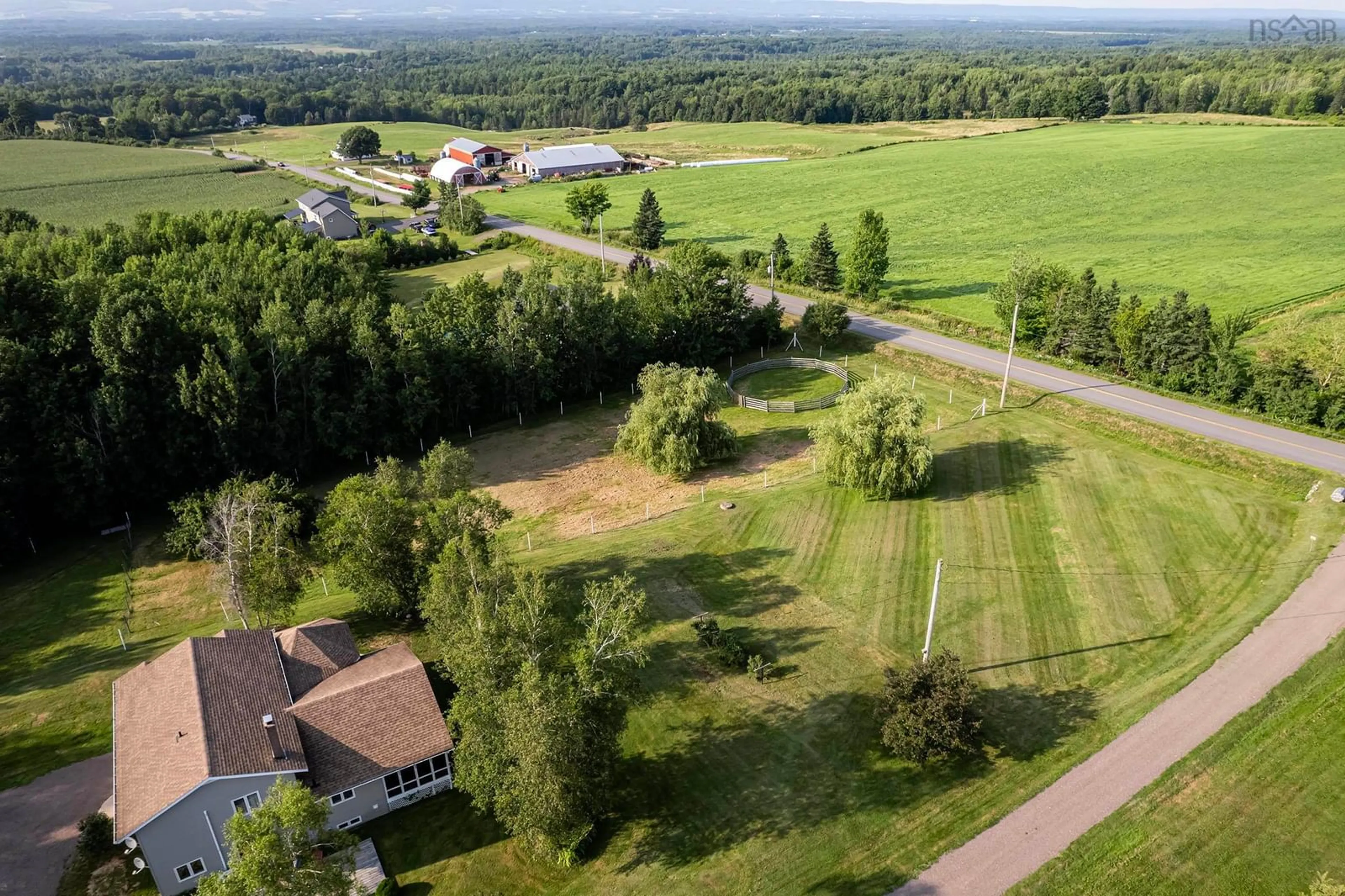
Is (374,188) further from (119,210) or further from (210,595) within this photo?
(210,595)

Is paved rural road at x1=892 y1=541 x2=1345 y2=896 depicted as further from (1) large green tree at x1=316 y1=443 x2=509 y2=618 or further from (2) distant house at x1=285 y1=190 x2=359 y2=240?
(2) distant house at x1=285 y1=190 x2=359 y2=240

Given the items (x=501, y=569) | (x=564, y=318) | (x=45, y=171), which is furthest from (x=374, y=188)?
(x=501, y=569)

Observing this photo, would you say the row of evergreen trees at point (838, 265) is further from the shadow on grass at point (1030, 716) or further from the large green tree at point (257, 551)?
the large green tree at point (257, 551)

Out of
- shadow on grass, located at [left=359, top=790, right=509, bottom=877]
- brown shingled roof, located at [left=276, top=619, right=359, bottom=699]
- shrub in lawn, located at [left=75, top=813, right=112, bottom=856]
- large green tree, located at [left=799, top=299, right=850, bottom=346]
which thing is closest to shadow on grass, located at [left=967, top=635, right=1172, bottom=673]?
shadow on grass, located at [left=359, top=790, right=509, bottom=877]

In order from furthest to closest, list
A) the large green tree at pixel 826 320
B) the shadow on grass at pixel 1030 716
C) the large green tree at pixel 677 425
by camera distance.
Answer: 1. the large green tree at pixel 826 320
2. the large green tree at pixel 677 425
3. the shadow on grass at pixel 1030 716

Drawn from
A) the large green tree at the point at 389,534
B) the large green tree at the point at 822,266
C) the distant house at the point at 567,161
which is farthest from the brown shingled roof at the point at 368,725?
the distant house at the point at 567,161
